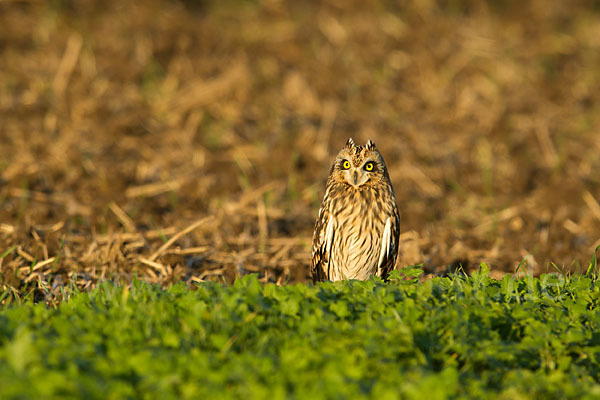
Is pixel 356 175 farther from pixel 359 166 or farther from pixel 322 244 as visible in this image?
pixel 322 244


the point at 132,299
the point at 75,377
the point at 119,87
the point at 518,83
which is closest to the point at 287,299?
the point at 132,299

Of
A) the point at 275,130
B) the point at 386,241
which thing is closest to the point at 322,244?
the point at 386,241

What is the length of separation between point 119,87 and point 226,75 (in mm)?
1948

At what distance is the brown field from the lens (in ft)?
26.5

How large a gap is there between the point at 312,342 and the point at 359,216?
2125 millimetres

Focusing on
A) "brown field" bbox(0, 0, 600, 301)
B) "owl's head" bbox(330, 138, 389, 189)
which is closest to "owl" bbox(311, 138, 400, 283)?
"owl's head" bbox(330, 138, 389, 189)

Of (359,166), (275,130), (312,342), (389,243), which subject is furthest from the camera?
(275,130)

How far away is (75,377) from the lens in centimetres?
358

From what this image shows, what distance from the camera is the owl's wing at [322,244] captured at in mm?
→ 6297

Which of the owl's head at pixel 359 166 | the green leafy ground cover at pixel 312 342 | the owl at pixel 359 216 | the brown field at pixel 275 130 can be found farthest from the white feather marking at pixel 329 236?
the green leafy ground cover at pixel 312 342

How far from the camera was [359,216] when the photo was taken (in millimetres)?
6180

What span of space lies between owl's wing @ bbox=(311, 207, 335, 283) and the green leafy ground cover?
1.22 metres

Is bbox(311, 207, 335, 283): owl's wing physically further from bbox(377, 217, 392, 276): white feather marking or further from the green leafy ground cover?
the green leafy ground cover

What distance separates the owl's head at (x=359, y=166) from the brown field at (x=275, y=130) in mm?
1448
